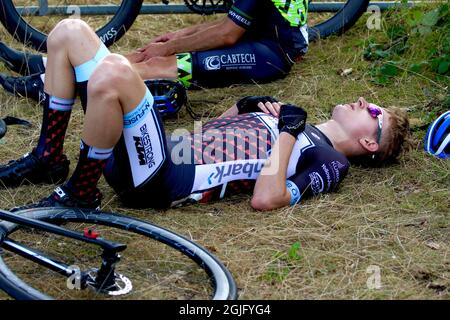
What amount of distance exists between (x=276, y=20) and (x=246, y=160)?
1637mm

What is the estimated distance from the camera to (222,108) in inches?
207

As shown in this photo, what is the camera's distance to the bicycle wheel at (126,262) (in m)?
3.21

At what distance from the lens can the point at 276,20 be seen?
17.7 feet

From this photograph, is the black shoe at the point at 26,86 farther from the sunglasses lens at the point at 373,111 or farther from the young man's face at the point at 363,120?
the sunglasses lens at the point at 373,111

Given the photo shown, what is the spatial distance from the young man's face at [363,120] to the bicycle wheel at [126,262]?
1.18 meters

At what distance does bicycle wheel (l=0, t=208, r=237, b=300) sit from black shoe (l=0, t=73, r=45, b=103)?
5.04 ft

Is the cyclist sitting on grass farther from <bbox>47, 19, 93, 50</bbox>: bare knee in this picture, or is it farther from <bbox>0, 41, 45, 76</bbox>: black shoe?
<bbox>47, 19, 93, 50</bbox>: bare knee

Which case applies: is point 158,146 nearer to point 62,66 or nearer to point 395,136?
point 62,66

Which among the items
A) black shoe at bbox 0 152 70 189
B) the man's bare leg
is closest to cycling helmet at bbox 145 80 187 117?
black shoe at bbox 0 152 70 189

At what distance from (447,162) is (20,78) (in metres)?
2.49

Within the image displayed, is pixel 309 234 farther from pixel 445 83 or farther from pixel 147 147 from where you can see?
pixel 445 83

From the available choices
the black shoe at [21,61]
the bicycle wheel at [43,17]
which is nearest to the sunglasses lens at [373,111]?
the black shoe at [21,61]

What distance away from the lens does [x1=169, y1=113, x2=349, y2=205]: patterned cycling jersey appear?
398 centimetres
